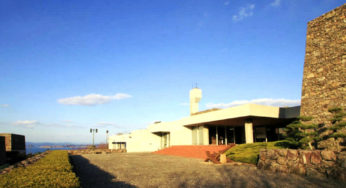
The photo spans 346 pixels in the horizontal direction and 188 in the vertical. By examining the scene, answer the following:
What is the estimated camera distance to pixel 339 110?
39.1 ft

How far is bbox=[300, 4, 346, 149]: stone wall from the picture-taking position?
12.6 meters

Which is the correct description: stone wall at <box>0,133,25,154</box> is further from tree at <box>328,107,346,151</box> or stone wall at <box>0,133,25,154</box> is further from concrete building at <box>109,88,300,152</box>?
tree at <box>328,107,346,151</box>

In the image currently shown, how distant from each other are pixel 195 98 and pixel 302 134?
29486 millimetres

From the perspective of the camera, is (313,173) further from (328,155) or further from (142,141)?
(142,141)

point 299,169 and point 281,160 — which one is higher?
point 281,160

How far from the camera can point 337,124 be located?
11.6 metres

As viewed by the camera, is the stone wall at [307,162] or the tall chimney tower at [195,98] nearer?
the stone wall at [307,162]

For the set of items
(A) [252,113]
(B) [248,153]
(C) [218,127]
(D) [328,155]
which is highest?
(A) [252,113]

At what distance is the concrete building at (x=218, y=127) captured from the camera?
23.1 meters

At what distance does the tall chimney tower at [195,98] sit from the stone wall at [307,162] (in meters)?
28.7

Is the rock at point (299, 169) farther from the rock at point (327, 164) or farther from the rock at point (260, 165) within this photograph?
the rock at point (260, 165)

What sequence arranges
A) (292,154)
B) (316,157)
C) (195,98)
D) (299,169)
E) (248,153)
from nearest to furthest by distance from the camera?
(316,157) < (299,169) < (292,154) < (248,153) < (195,98)

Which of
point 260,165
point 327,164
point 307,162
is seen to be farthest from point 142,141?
point 327,164

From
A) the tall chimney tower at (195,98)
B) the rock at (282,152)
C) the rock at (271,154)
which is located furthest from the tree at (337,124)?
the tall chimney tower at (195,98)
